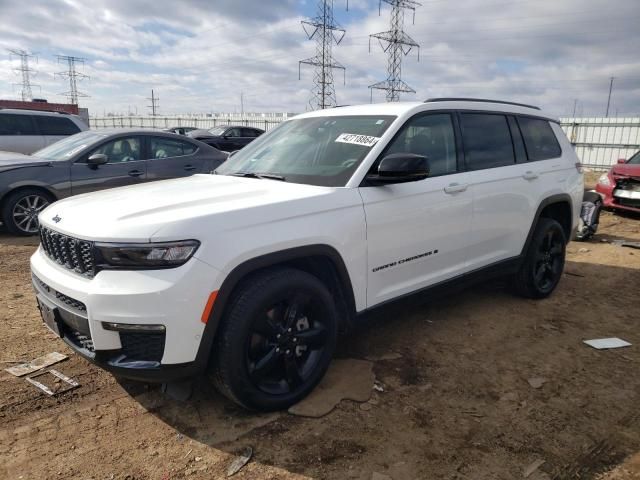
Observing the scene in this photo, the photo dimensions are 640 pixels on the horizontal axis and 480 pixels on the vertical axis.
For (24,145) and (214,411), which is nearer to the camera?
(214,411)

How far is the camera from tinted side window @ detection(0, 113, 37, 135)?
1049 centimetres

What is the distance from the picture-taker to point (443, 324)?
14.0 ft

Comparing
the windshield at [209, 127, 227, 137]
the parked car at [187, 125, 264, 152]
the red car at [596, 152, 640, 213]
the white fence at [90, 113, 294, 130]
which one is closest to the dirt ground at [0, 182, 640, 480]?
the red car at [596, 152, 640, 213]

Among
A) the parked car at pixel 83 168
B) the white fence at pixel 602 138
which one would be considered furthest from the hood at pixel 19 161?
the white fence at pixel 602 138

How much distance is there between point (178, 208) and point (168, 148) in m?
5.82

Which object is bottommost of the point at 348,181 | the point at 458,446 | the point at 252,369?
the point at 458,446

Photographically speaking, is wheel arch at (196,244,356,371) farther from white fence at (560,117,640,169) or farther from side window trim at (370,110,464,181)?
white fence at (560,117,640,169)

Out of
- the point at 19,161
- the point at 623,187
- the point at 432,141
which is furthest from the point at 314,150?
the point at 623,187

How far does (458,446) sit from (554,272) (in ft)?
10.1

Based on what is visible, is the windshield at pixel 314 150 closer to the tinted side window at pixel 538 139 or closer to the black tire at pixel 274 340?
the black tire at pixel 274 340

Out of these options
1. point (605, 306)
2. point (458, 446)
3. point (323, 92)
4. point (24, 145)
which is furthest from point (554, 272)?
point (323, 92)

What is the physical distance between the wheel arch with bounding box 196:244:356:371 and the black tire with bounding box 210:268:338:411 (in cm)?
8

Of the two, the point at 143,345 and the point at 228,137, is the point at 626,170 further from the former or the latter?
the point at 228,137

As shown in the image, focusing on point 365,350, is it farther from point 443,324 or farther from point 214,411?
point 214,411
